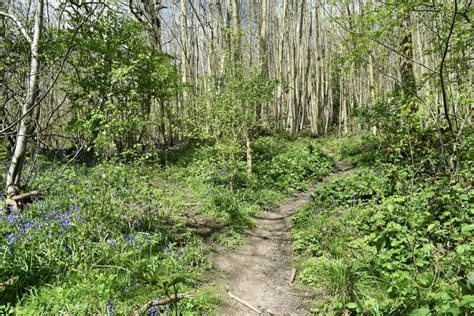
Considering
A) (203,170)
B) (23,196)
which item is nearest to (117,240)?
(23,196)

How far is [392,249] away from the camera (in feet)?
11.8

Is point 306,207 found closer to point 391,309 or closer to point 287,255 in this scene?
point 287,255

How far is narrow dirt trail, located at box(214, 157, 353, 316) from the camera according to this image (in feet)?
12.2

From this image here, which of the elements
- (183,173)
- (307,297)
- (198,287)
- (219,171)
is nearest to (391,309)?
(307,297)

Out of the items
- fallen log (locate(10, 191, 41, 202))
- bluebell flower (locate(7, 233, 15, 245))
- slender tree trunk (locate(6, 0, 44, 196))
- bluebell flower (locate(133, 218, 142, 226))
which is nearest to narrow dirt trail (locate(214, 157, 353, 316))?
bluebell flower (locate(133, 218, 142, 226))

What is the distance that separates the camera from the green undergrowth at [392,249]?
2510 millimetres

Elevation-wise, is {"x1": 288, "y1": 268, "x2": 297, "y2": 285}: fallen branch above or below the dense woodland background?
below

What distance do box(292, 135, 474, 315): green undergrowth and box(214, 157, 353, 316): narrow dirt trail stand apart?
22 centimetres

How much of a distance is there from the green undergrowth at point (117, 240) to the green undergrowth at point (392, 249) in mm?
1235

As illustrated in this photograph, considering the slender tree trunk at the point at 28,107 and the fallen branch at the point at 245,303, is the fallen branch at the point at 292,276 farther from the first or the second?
the slender tree trunk at the point at 28,107

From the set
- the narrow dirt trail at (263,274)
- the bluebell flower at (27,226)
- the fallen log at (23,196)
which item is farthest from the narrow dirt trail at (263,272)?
the fallen log at (23,196)

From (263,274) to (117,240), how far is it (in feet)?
6.14

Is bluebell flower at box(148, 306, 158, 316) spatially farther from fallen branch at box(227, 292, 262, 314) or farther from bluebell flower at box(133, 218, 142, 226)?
bluebell flower at box(133, 218, 142, 226)

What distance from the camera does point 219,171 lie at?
818cm
